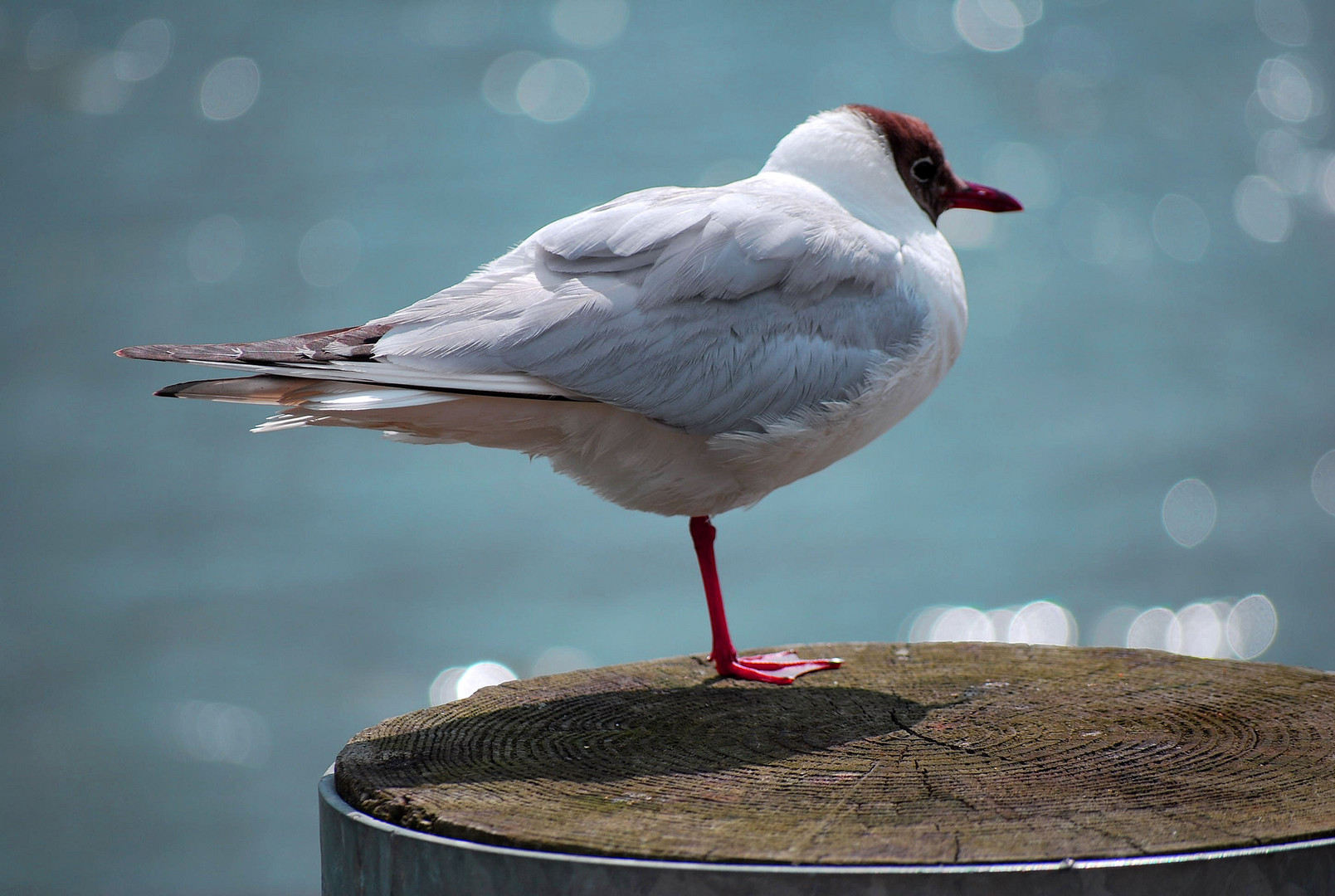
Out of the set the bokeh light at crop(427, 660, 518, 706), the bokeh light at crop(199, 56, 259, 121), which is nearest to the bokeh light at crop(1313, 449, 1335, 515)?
the bokeh light at crop(427, 660, 518, 706)

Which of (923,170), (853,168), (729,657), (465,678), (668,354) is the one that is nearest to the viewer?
(668,354)

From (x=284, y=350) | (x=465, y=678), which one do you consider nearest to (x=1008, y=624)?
(x=465, y=678)

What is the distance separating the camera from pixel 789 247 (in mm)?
2463

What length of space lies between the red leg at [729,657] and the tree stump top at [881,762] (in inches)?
2.3

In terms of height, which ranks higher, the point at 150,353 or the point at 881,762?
the point at 150,353

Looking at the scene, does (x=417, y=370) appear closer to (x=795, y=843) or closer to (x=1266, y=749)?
(x=795, y=843)

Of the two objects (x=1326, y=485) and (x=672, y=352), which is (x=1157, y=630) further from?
(x=672, y=352)

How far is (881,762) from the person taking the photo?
2.01 metres

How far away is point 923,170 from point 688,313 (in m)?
1.10

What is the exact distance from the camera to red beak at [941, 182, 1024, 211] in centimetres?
329

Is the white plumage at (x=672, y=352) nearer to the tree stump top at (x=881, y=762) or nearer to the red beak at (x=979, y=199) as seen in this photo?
the tree stump top at (x=881, y=762)

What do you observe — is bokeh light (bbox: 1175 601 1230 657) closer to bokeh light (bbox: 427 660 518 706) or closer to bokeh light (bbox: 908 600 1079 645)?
bokeh light (bbox: 908 600 1079 645)

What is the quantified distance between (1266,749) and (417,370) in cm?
157

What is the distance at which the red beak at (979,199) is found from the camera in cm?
329
